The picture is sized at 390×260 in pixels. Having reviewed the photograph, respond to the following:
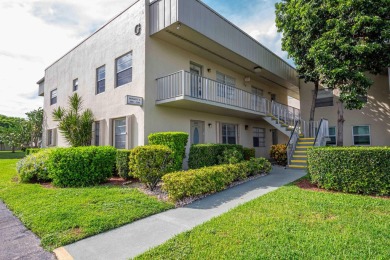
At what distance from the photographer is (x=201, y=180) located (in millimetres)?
6453

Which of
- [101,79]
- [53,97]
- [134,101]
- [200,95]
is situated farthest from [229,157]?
[53,97]

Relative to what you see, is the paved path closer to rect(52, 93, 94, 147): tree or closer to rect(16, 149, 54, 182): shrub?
rect(16, 149, 54, 182): shrub

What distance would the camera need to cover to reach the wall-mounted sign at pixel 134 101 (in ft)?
28.1

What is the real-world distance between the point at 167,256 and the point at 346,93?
36.7 feet

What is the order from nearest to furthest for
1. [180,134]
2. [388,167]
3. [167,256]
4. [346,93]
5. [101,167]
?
[167,256]
[388,167]
[101,167]
[180,134]
[346,93]

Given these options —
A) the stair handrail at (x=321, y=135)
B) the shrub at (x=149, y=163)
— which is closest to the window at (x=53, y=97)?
the shrub at (x=149, y=163)

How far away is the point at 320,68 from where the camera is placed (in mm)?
10492

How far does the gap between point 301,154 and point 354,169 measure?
5925 mm

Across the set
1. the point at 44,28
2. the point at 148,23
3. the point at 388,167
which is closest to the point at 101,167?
the point at 44,28

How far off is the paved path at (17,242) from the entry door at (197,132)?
7743mm

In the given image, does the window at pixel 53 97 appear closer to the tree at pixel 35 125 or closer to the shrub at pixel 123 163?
the tree at pixel 35 125

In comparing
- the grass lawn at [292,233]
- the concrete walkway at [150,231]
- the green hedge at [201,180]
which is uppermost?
the green hedge at [201,180]

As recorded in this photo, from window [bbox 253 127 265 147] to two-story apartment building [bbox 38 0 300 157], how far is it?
479 mm

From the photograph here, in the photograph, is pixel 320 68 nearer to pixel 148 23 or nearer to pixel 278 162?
pixel 278 162
